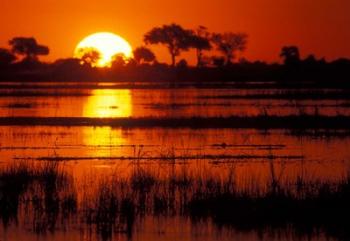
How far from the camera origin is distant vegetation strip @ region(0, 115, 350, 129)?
29.7 metres

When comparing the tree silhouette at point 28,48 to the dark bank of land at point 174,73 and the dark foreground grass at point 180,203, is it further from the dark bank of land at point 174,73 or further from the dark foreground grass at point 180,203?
the dark foreground grass at point 180,203

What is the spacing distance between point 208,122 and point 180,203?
17212 millimetres

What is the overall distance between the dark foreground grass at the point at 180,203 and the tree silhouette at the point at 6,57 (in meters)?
98.3

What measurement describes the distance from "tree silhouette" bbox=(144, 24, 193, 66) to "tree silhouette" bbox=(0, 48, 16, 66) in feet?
55.5

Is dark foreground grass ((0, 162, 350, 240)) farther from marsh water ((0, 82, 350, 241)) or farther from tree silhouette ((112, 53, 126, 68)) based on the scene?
tree silhouette ((112, 53, 126, 68))

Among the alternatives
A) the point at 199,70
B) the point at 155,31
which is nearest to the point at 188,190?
the point at 199,70

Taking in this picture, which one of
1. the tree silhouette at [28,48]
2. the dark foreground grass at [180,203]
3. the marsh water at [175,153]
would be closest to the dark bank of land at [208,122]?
the marsh water at [175,153]

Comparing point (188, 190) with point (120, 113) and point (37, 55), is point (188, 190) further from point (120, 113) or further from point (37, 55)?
point (37, 55)

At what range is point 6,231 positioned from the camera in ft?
39.5

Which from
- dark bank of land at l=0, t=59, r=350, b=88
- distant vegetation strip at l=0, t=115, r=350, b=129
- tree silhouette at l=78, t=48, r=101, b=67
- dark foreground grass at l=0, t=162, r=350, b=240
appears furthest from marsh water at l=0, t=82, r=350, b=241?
tree silhouette at l=78, t=48, r=101, b=67

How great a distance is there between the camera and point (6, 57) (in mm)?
113938

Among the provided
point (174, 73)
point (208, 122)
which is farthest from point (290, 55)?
point (208, 122)

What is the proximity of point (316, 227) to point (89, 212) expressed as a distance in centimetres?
297

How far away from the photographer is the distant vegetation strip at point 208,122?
29.7 metres
